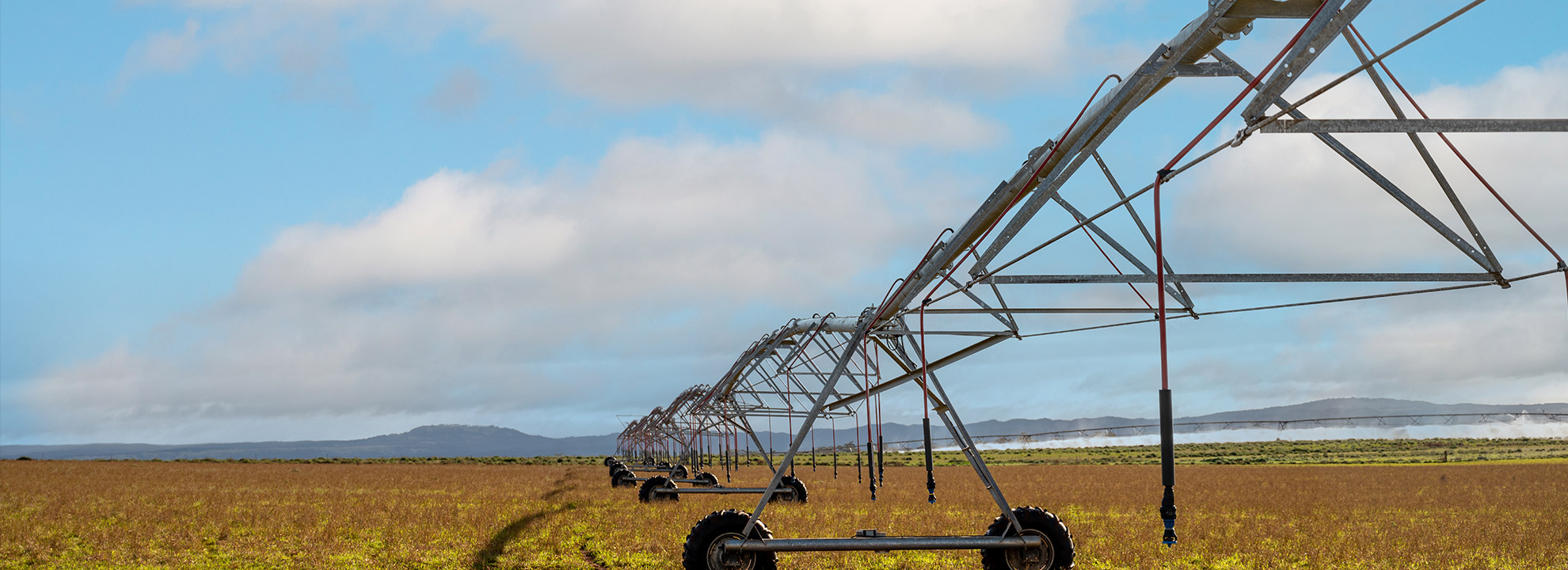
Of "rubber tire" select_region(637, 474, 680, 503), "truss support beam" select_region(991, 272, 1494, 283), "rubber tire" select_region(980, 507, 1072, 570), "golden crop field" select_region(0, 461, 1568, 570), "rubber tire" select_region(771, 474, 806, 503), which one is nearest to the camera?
"truss support beam" select_region(991, 272, 1494, 283)

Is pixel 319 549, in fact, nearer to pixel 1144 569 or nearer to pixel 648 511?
pixel 648 511

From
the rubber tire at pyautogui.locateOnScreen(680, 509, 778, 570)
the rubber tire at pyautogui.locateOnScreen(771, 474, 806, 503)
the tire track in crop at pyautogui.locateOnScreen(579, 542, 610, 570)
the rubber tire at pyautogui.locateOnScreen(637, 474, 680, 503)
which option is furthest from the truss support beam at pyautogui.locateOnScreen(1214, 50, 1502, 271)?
the rubber tire at pyautogui.locateOnScreen(637, 474, 680, 503)

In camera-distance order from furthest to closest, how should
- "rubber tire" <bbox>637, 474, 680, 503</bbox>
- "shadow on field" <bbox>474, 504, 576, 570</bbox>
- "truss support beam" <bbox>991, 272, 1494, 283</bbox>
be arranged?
1. "rubber tire" <bbox>637, 474, 680, 503</bbox>
2. "shadow on field" <bbox>474, 504, 576, 570</bbox>
3. "truss support beam" <bbox>991, 272, 1494, 283</bbox>

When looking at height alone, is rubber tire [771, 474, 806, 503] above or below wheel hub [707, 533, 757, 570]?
below

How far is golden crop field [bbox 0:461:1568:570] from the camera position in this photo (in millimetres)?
15562

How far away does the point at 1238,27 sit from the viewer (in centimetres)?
655

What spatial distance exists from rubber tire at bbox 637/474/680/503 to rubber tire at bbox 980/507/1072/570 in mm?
15490

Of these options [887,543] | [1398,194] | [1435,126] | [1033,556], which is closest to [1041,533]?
[1033,556]

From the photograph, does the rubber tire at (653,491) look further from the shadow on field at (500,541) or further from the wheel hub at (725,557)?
the wheel hub at (725,557)

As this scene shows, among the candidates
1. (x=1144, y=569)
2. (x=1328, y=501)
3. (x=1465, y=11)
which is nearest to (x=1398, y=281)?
(x=1465, y=11)

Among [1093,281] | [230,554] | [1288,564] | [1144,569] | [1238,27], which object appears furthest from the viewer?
[230,554]

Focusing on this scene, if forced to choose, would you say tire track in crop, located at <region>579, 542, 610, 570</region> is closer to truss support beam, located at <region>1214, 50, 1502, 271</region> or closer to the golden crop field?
the golden crop field

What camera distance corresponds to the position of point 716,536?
40.2ft

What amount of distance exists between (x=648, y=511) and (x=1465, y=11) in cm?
2024
